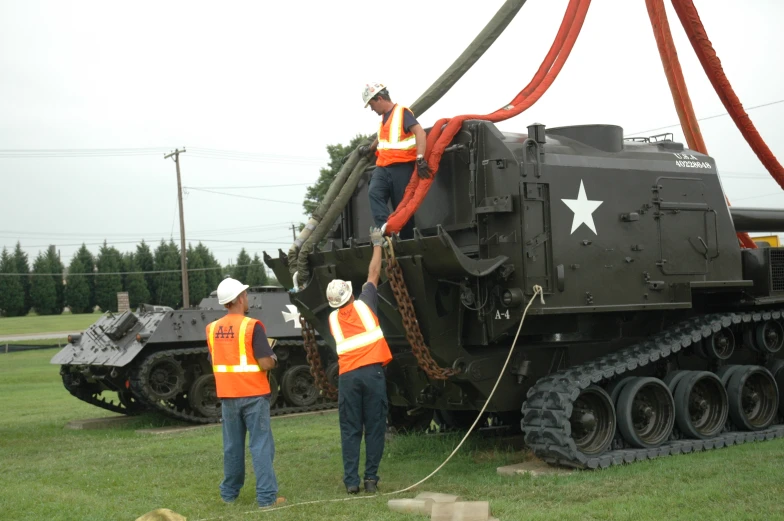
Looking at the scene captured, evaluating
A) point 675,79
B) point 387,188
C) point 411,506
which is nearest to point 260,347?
point 411,506

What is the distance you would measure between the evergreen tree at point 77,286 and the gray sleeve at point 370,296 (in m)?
59.8

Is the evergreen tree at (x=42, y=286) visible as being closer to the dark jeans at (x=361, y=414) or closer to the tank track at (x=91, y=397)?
the tank track at (x=91, y=397)

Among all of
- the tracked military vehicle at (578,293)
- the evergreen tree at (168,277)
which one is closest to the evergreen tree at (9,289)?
the evergreen tree at (168,277)

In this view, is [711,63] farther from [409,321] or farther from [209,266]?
[209,266]

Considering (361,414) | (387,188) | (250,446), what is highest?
(387,188)

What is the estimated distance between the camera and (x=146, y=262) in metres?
66.7

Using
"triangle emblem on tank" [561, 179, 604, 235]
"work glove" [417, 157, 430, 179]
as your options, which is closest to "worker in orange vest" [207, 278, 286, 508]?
"work glove" [417, 157, 430, 179]

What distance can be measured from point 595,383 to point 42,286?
200 ft

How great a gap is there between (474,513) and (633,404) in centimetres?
350

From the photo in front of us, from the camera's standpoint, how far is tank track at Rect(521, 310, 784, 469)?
30.0 ft

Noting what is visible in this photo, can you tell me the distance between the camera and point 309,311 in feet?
35.2

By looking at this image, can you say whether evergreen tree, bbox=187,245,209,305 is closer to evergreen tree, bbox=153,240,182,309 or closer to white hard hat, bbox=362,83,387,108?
evergreen tree, bbox=153,240,182,309

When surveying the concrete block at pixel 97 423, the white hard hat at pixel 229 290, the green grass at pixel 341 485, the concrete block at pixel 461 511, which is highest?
the white hard hat at pixel 229 290

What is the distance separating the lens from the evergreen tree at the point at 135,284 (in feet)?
212
